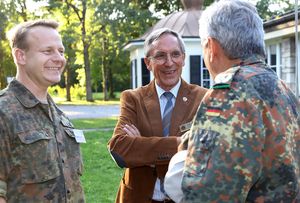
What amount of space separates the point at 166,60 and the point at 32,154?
1.11 metres

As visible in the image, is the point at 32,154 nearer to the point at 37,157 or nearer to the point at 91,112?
the point at 37,157

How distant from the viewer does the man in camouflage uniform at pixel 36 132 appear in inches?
95.3

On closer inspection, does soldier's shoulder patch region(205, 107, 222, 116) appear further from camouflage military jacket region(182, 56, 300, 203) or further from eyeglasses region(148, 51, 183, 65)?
eyeglasses region(148, 51, 183, 65)

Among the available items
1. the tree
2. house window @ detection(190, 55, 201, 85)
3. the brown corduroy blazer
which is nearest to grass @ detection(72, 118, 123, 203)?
A: the brown corduroy blazer

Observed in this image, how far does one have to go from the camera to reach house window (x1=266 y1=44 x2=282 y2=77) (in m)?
12.9

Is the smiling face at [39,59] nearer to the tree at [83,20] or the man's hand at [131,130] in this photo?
the man's hand at [131,130]

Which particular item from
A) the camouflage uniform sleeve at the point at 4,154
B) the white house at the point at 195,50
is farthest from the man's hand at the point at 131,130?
the white house at the point at 195,50

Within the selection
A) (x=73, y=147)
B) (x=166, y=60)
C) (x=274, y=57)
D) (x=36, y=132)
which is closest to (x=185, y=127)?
(x=166, y=60)

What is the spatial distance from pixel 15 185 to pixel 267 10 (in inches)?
1509

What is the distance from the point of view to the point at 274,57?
1338 centimetres

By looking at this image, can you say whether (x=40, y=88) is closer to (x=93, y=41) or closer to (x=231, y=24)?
(x=231, y=24)

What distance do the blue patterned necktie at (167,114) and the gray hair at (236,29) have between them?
1179mm

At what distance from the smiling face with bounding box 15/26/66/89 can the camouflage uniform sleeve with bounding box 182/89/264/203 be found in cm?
127

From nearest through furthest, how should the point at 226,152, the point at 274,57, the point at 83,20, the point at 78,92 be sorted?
1. the point at 226,152
2. the point at 274,57
3. the point at 83,20
4. the point at 78,92
